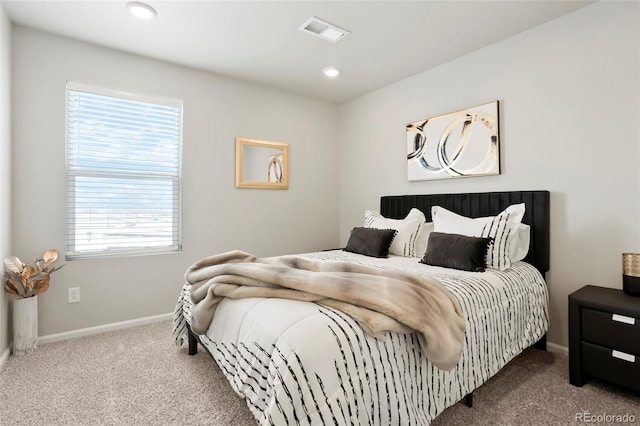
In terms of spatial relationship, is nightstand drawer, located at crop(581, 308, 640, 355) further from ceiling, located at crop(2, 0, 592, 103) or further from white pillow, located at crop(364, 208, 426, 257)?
ceiling, located at crop(2, 0, 592, 103)

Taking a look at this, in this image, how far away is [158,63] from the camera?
3.09 meters

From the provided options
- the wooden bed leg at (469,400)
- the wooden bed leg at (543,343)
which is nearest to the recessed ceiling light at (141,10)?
the wooden bed leg at (469,400)

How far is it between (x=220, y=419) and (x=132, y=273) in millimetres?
1891

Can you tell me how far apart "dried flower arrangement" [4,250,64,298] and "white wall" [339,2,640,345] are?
349 centimetres

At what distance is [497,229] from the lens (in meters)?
2.35

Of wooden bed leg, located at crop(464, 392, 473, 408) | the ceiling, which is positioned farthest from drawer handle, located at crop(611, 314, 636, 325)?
the ceiling

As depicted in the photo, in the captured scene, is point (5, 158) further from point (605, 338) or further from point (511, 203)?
point (605, 338)

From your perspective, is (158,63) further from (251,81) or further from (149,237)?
(149,237)

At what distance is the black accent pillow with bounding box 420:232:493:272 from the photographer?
2229 millimetres

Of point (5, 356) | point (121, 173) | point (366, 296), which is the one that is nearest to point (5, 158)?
point (121, 173)

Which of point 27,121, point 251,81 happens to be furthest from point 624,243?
point 27,121

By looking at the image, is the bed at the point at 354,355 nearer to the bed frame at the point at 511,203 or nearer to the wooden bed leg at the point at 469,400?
the wooden bed leg at the point at 469,400

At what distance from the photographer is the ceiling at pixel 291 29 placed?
7.47 ft

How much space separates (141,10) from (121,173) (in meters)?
1.36
